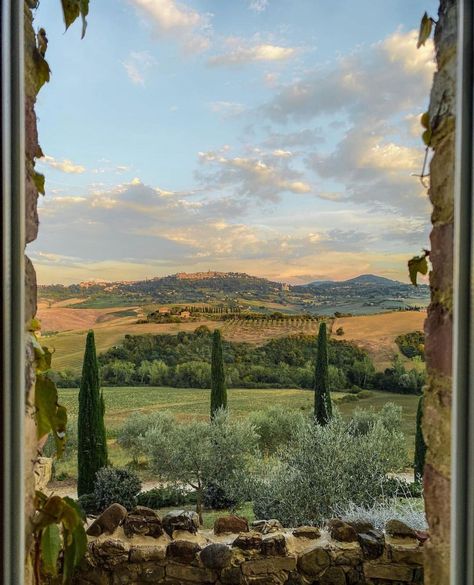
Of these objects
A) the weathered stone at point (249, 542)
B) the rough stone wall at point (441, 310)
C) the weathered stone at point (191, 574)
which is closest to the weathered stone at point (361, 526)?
the weathered stone at point (249, 542)

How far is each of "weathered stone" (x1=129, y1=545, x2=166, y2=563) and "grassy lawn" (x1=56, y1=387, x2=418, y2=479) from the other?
107 inches

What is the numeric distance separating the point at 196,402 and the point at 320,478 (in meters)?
1.77

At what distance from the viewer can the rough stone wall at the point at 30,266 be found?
2.28 feet

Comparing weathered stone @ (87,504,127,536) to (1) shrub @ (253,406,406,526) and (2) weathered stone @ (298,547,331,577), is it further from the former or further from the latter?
(1) shrub @ (253,406,406,526)

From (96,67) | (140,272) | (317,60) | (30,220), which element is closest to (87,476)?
(140,272)

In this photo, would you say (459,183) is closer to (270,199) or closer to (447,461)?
(447,461)

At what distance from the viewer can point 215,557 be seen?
2025 millimetres

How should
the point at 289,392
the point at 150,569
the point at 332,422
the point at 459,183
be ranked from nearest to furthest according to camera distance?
1. the point at 459,183
2. the point at 150,569
3. the point at 332,422
4. the point at 289,392

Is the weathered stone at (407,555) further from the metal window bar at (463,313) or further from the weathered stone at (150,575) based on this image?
the metal window bar at (463,313)

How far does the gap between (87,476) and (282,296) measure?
2.60 metres

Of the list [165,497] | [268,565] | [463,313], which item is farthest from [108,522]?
[165,497]

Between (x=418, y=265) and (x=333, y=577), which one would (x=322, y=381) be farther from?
(x=418, y=265)

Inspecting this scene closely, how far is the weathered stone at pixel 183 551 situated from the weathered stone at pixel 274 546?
31 centimetres

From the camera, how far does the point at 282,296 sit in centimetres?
477
